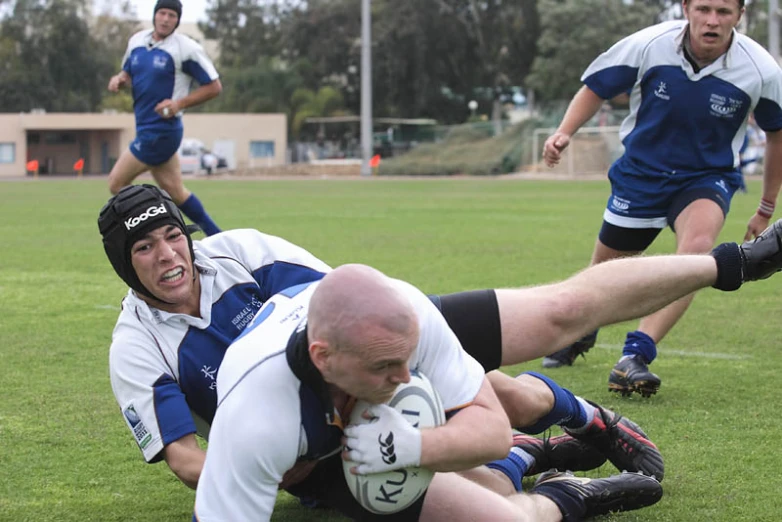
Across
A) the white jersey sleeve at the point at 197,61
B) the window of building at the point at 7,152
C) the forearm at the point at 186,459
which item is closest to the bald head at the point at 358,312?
the forearm at the point at 186,459

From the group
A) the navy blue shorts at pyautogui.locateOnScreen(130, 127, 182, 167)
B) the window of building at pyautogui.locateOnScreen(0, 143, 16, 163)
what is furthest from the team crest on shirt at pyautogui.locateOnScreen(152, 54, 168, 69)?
the window of building at pyautogui.locateOnScreen(0, 143, 16, 163)

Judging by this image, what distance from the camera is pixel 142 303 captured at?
4.19 m

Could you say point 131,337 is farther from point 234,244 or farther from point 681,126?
point 681,126

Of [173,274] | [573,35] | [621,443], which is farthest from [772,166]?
[573,35]

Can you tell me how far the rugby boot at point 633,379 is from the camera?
5.88 meters

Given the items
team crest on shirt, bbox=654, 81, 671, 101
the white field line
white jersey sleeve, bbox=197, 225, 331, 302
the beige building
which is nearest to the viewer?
white jersey sleeve, bbox=197, 225, 331, 302

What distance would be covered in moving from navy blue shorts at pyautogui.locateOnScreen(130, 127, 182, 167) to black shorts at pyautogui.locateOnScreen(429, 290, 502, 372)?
8339 millimetres

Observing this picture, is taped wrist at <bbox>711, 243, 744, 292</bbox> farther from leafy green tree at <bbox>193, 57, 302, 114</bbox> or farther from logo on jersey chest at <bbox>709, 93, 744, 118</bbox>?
leafy green tree at <bbox>193, 57, 302, 114</bbox>

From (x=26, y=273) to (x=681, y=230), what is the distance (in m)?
7.64

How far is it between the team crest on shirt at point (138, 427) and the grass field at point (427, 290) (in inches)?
16.4

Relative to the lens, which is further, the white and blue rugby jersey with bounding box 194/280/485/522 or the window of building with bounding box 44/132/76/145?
the window of building with bounding box 44/132/76/145

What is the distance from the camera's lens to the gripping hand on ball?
326cm

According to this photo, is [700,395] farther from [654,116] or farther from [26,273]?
[26,273]

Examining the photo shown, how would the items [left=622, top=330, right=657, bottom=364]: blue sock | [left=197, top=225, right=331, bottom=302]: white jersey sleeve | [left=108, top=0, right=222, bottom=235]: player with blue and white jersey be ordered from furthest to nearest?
1. [left=108, top=0, right=222, bottom=235]: player with blue and white jersey
2. [left=622, top=330, right=657, bottom=364]: blue sock
3. [left=197, top=225, right=331, bottom=302]: white jersey sleeve
